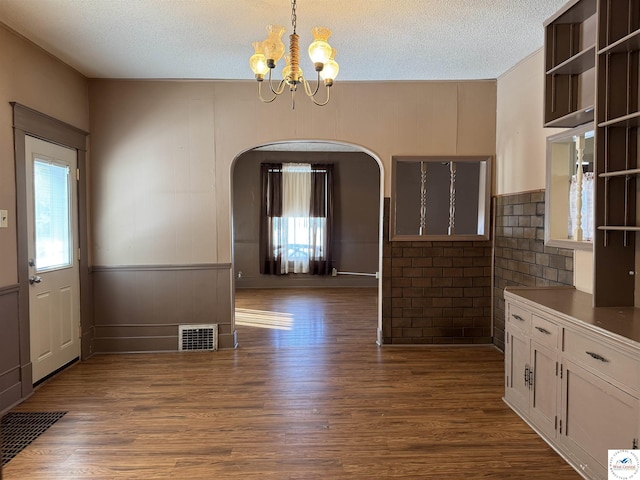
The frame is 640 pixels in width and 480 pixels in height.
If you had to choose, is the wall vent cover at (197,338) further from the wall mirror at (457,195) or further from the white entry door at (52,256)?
the wall mirror at (457,195)

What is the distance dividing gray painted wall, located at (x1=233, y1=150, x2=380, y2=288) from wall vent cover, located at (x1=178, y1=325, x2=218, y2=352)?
13.2 ft

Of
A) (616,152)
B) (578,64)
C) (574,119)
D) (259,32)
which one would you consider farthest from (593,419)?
(259,32)

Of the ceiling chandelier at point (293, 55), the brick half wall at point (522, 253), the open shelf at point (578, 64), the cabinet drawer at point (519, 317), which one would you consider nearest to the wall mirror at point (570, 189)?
the brick half wall at point (522, 253)

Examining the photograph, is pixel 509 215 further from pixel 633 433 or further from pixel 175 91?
pixel 175 91

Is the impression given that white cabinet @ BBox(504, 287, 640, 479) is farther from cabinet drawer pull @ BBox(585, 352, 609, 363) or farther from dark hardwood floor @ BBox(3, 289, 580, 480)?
dark hardwood floor @ BBox(3, 289, 580, 480)

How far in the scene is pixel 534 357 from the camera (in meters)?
2.80

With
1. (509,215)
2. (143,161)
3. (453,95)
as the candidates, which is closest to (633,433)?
(509,215)

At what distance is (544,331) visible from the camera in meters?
2.68

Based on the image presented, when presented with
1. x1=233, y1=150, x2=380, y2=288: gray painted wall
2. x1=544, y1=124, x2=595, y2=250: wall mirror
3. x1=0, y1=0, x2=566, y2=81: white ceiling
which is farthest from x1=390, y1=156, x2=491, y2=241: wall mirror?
x1=233, y1=150, x2=380, y2=288: gray painted wall

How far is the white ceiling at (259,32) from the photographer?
9.94 feet

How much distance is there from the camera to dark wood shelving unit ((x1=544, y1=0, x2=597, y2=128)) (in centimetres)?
296

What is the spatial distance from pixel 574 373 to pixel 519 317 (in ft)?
2.04

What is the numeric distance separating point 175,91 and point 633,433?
15.1 feet

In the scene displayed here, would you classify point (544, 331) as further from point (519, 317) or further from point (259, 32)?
point (259, 32)
